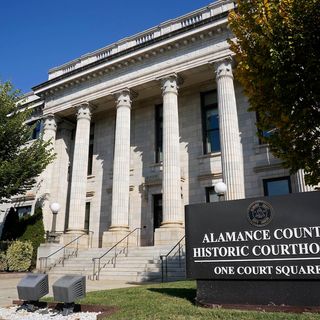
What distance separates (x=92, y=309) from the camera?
7621 mm

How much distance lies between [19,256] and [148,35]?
52.0 ft

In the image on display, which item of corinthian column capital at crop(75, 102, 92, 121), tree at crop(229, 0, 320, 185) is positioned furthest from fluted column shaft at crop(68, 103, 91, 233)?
tree at crop(229, 0, 320, 185)

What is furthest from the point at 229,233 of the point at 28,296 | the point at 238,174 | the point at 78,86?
the point at 78,86

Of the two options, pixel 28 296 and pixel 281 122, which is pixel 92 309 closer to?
pixel 28 296

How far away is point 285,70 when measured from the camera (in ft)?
28.9

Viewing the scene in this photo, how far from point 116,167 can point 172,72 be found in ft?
22.3

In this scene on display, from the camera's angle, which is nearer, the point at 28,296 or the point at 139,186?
the point at 28,296

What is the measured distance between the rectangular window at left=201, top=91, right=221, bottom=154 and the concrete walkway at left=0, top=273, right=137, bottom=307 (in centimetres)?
1080

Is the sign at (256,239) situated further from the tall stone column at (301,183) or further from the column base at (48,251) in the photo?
the column base at (48,251)

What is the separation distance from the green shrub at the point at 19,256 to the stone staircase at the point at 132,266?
69.7 inches

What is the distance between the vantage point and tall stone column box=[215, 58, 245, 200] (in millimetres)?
17656

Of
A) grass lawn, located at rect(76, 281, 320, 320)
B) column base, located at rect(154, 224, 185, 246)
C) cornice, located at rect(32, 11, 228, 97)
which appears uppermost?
cornice, located at rect(32, 11, 228, 97)

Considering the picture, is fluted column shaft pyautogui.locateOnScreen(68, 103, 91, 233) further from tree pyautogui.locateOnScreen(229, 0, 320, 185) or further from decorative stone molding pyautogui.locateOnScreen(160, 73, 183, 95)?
tree pyautogui.locateOnScreen(229, 0, 320, 185)

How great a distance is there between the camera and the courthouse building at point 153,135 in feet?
64.0
